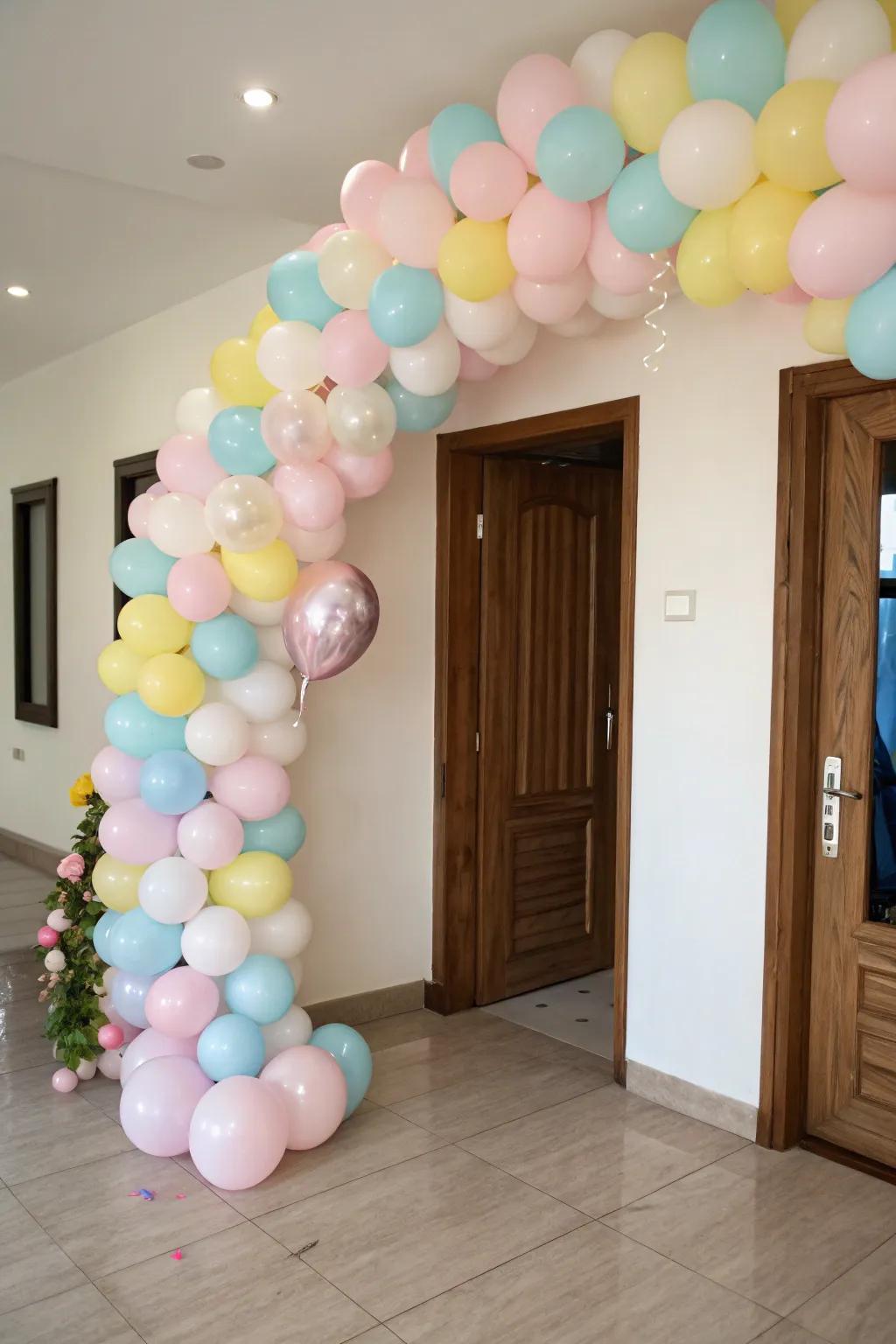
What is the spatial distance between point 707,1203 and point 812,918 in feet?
2.57

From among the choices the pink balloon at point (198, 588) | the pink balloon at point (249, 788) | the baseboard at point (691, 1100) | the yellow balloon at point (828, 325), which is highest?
the yellow balloon at point (828, 325)

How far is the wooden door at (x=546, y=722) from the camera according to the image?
165 inches

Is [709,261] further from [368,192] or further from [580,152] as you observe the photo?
[368,192]

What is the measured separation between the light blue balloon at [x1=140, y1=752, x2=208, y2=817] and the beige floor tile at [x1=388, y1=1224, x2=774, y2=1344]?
1.34 m

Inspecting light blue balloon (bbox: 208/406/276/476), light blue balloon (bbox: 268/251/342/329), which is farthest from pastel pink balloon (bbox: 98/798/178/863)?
light blue balloon (bbox: 268/251/342/329)

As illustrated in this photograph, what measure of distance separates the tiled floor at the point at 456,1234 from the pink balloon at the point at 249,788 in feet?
3.08

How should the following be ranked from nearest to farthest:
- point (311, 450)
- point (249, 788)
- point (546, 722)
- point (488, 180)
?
1. point (488, 180)
2. point (311, 450)
3. point (249, 788)
4. point (546, 722)

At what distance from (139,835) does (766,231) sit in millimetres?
2121

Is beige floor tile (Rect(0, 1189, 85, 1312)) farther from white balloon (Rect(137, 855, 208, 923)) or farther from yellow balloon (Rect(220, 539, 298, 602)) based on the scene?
yellow balloon (Rect(220, 539, 298, 602))

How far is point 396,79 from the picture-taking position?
2771 mm

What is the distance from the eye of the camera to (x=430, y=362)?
2.82 metres

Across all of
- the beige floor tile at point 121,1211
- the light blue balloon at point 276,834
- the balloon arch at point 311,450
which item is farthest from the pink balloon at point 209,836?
the beige floor tile at point 121,1211

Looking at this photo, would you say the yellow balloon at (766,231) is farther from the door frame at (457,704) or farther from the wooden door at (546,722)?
the wooden door at (546,722)

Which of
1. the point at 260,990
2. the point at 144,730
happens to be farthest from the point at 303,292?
the point at 260,990
